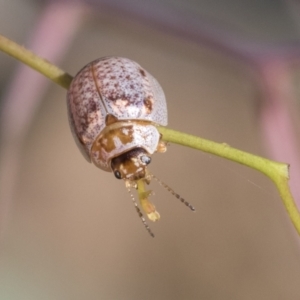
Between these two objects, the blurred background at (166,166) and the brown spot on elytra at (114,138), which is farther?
the blurred background at (166,166)

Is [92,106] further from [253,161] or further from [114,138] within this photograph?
[253,161]

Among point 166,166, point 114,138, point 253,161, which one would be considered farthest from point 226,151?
point 166,166

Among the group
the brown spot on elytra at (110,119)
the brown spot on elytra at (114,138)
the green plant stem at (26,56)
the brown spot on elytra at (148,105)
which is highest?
the green plant stem at (26,56)

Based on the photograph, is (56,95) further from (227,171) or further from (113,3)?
(227,171)

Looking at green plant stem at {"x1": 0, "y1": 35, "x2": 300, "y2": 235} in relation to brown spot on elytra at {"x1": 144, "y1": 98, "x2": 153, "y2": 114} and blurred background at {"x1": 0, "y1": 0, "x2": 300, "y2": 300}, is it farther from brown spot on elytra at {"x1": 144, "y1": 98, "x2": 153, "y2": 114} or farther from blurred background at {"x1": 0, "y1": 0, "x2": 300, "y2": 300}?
blurred background at {"x1": 0, "y1": 0, "x2": 300, "y2": 300}

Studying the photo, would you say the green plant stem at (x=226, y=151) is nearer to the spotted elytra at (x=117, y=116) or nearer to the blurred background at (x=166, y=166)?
the spotted elytra at (x=117, y=116)

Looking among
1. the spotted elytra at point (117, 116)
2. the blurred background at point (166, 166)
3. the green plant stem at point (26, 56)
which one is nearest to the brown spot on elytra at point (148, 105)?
the spotted elytra at point (117, 116)
